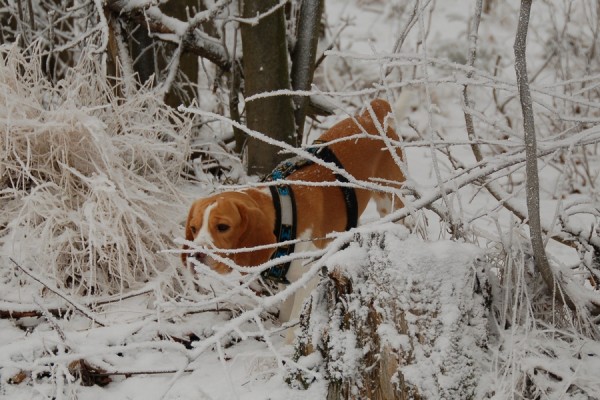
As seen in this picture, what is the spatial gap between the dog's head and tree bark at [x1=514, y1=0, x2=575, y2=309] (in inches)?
40.1

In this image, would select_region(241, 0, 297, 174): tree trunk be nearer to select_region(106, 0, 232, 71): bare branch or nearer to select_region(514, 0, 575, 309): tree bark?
select_region(106, 0, 232, 71): bare branch

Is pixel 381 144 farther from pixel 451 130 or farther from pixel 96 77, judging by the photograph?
pixel 451 130

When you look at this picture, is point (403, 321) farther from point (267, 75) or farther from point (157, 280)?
point (267, 75)

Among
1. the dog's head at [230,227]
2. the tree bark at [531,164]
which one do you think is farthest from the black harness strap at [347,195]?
the tree bark at [531,164]

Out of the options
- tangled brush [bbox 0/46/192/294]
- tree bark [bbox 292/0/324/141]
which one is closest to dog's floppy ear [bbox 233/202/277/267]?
tangled brush [bbox 0/46/192/294]

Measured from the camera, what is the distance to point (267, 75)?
3.56 m

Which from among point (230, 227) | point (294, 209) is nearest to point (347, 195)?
point (294, 209)

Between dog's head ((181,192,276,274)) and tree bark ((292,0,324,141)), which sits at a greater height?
tree bark ((292,0,324,141))

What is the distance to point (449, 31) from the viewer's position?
8062 millimetres

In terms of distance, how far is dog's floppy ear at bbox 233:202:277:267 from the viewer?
8.35 ft

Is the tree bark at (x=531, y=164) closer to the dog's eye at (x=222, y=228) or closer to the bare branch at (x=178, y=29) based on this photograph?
the dog's eye at (x=222, y=228)

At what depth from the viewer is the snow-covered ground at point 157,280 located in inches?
73.7

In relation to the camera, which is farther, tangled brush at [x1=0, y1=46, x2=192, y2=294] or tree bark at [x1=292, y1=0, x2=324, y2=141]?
tree bark at [x1=292, y1=0, x2=324, y2=141]

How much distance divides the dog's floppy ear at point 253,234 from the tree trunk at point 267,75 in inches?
43.3
